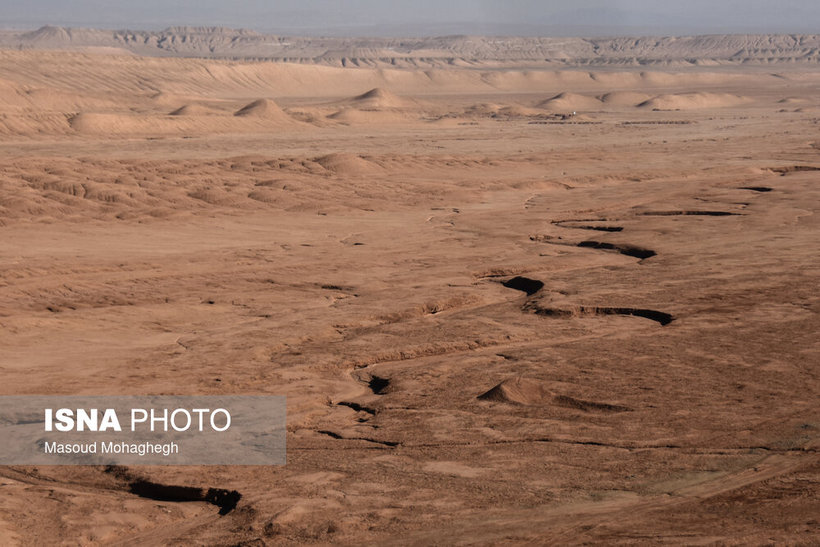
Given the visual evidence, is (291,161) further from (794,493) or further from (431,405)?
(794,493)

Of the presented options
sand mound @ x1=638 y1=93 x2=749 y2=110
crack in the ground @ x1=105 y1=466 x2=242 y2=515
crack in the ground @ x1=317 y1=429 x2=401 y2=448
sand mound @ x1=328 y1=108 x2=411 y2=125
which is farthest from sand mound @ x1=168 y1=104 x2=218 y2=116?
crack in the ground @ x1=105 y1=466 x2=242 y2=515

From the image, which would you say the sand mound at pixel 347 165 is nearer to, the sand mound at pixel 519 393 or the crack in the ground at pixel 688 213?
the crack in the ground at pixel 688 213

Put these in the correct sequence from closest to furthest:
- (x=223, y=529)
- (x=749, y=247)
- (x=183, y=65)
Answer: (x=223, y=529)
(x=749, y=247)
(x=183, y=65)

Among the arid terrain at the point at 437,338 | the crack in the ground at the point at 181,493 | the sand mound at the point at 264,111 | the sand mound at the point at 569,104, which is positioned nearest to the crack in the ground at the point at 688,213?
the arid terrain at the point at 437,338

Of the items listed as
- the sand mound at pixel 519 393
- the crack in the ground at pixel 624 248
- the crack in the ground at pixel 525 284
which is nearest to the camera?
the sand mound at pixel 519 393

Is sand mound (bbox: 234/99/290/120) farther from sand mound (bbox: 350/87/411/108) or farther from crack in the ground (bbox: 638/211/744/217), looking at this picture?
crack in the ground (bbox: 638/211/744/217)

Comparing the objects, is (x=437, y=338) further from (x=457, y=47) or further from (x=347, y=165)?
(x=457, y=47)

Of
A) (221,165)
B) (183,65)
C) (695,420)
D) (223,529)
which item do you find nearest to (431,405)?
(695,420)
